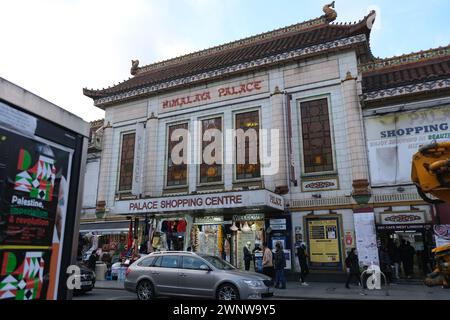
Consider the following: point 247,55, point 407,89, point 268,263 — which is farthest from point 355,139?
point 247,55

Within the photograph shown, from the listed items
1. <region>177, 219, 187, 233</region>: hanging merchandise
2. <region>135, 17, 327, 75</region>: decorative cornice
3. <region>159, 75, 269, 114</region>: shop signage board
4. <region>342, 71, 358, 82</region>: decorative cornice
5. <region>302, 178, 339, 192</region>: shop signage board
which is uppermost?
<region>135, 17, 327, 75</region>: decorative cornice

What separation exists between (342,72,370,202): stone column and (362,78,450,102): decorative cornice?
71 cm

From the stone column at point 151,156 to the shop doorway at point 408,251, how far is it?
529 inches

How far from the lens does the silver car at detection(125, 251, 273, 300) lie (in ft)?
32.1

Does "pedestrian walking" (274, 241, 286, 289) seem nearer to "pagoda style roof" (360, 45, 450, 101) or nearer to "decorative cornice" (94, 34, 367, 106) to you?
"pagoda style roof" (360, 45, 450, 101)

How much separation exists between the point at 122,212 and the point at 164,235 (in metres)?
2.76

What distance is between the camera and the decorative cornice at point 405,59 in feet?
58.8

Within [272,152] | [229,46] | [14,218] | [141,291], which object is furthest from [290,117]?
[14,218]

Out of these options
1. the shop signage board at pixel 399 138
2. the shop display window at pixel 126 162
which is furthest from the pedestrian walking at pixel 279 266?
the shop display window at pixel 126 162

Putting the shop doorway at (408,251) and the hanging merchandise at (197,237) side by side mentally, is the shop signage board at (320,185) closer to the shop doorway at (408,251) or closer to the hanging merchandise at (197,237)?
the shop doorway at (408,251)

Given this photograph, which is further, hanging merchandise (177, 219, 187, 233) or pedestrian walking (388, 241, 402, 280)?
hanging merchandise (177, 219, 187, 233)

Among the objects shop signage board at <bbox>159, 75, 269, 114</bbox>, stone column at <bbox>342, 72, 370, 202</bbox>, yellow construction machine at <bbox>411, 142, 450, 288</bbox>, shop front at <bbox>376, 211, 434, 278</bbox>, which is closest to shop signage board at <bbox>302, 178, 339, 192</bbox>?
stone column at <bbox>342, 72, 370, 202</bbox>

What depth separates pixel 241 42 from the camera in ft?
81.5
